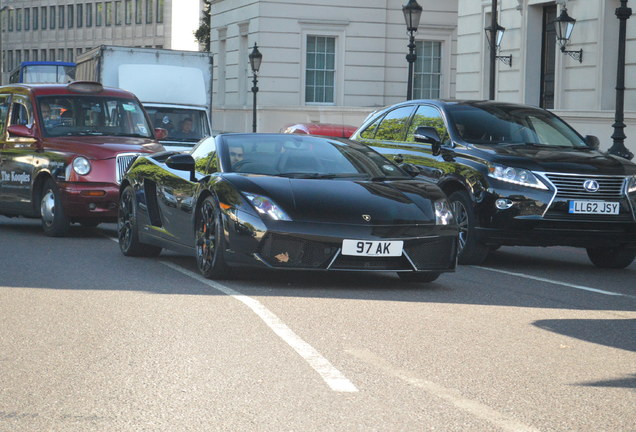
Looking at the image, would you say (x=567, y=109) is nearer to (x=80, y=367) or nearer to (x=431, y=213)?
(x=431, y=213)

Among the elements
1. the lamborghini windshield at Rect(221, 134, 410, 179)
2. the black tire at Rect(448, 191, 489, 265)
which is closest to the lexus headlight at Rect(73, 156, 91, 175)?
the lamborghini windshield at Rect(221, 134, 410, 179)

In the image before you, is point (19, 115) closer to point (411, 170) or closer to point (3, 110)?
point (3, 110)

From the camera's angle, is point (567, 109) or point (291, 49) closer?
point (567, 109)

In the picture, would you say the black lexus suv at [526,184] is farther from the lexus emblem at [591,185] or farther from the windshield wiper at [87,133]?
the windshield wiper at [87,133]

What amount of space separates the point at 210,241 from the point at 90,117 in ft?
22.6

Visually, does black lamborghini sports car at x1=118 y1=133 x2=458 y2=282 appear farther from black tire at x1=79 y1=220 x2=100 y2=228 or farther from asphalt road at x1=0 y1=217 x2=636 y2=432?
black tire at x1=79 y1=220 x2=100 y2=228

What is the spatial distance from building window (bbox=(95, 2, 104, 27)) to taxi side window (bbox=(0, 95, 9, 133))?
96955 millimetres

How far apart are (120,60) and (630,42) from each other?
34.1 feet

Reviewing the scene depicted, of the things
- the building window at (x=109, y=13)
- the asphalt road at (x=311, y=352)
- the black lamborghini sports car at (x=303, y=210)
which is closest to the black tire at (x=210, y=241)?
the black lamborghini sports car at (x=303, y=210)

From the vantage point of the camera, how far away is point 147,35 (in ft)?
353

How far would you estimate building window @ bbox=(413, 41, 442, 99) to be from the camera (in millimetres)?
46219

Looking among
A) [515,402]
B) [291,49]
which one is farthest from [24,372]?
[291,49]

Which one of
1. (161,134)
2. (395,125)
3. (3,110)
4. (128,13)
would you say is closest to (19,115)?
(3,110)

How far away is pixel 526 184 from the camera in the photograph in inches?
500
